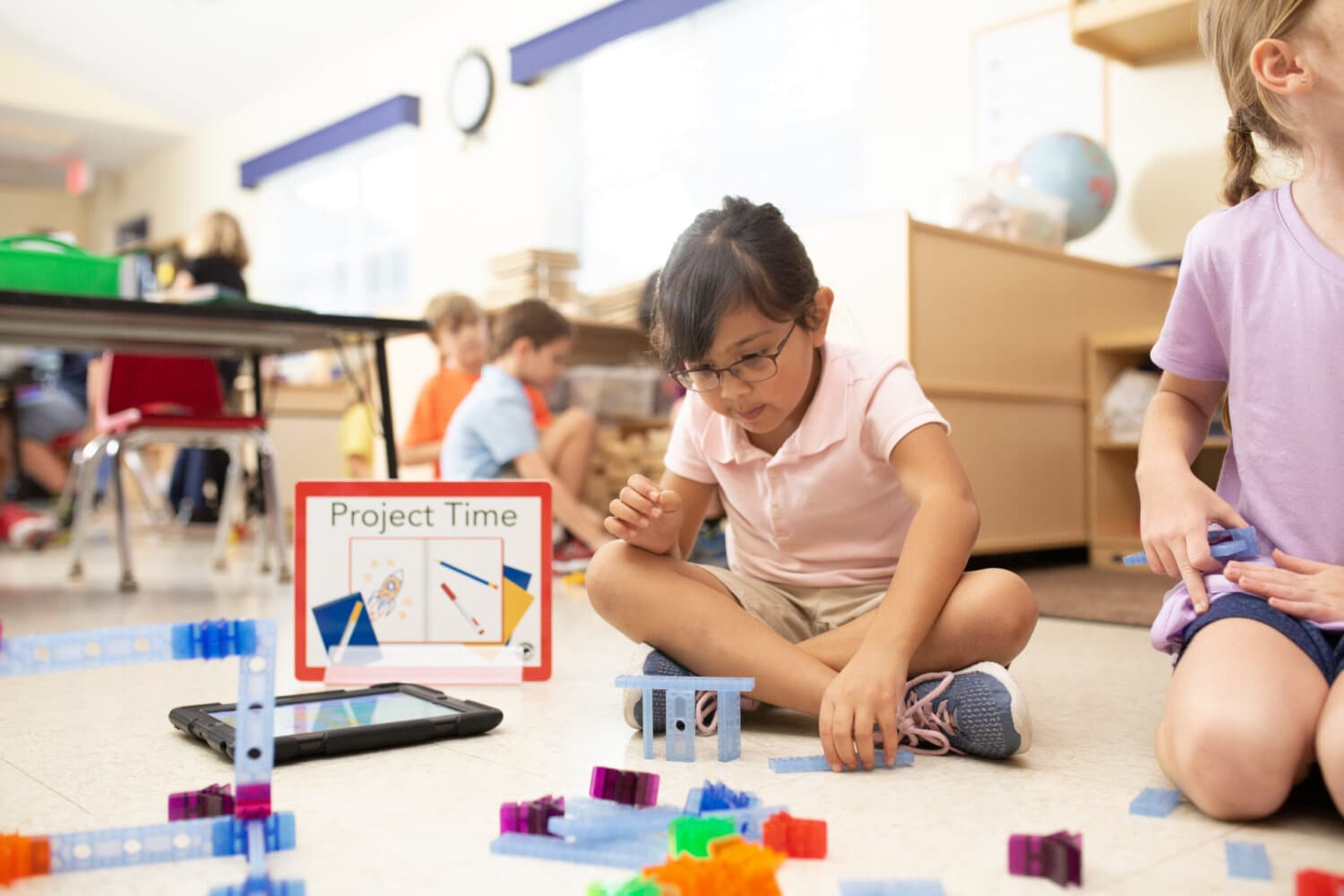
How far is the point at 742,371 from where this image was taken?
106 cm

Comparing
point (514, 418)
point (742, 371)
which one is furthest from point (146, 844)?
point (514, 418)

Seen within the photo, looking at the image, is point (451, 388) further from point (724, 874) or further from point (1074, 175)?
point (724, 874)

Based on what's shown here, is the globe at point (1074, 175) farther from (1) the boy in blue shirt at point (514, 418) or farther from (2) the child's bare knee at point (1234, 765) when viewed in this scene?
(2) the child's bare knee at point (1234, 765)

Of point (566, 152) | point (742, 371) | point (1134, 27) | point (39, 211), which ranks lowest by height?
point (742, 371)

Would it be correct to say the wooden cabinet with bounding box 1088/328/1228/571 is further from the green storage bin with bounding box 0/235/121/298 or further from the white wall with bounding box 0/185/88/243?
the white wall with bounding box 0/185/88/243

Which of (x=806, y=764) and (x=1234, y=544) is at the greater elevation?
Result: (x=1234, y=544)

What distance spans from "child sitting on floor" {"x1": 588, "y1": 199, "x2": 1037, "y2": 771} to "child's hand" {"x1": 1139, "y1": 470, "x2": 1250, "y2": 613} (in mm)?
147

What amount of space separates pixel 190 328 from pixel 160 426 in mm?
365

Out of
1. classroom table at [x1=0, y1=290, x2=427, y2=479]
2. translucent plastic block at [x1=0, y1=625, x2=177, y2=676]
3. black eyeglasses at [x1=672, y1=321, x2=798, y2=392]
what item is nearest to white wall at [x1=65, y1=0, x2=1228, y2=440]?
classroom table at [x1=0, y1=290, x2=427, y2=479]

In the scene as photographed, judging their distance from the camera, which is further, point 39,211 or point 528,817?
point 39,211

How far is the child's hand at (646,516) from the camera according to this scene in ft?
3.49

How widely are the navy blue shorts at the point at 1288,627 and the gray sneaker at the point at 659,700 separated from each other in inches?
17.7

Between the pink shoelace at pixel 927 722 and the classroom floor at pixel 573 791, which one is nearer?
the classroom floor at pixel 573 791

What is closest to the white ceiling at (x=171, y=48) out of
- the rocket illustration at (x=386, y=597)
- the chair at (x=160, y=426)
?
the chair at (x=160, y=426)
